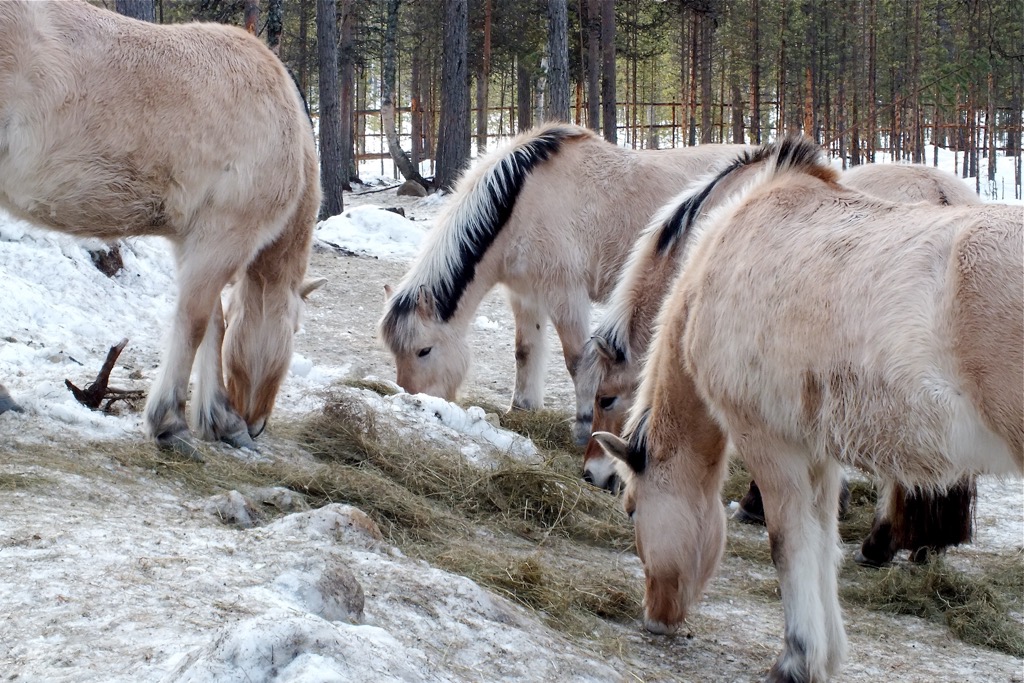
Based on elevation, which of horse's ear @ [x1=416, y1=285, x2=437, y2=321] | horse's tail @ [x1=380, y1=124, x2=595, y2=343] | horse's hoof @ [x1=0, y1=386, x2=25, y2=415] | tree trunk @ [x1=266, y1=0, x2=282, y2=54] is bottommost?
horse's hoof @ [x1=0, y1=386, x2=25, y2=415]

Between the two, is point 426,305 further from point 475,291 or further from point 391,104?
point 391,104

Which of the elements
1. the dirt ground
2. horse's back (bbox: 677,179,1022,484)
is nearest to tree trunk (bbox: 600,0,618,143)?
the dirt ground

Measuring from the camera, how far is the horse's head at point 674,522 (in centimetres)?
371

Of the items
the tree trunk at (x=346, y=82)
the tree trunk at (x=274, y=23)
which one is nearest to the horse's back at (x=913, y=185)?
the tree trunk at (x=274, y=23)

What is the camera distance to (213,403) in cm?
505

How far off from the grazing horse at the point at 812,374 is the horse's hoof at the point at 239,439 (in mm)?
2210

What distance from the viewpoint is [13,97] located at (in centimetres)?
423

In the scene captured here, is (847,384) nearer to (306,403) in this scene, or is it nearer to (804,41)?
(306,403)

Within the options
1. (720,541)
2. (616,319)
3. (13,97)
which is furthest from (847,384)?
(13,97)

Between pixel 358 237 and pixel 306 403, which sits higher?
pixel 358 237

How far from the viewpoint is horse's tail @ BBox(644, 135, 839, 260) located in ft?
12.4

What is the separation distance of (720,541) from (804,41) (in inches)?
1079

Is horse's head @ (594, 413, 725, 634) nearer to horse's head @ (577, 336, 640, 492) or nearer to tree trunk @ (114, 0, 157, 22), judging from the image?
horse's head @ (577, 336, 640, 492)

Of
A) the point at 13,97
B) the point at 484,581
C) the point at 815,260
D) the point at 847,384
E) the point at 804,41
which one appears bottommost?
the point at 484,581
